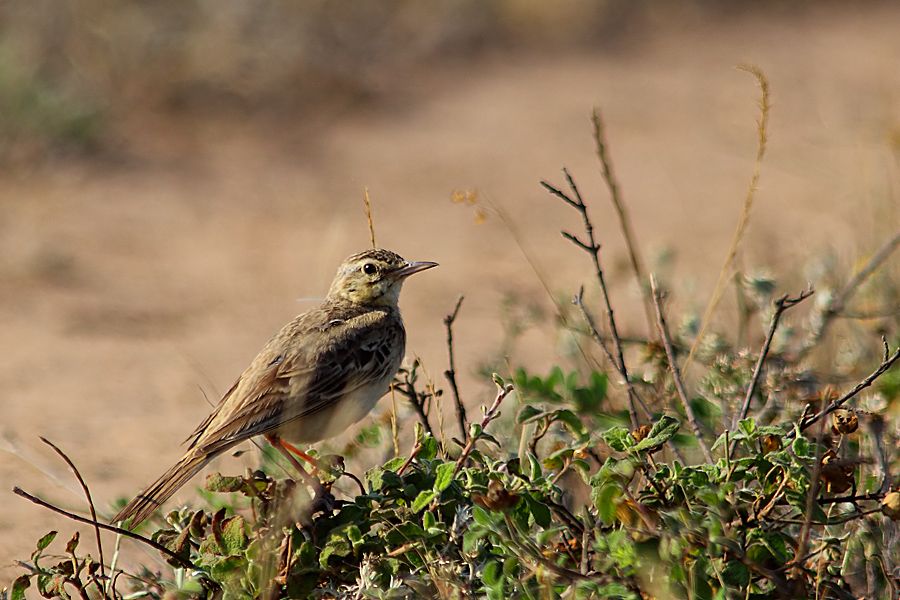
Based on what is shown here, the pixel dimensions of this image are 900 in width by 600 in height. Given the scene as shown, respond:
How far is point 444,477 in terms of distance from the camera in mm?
3590

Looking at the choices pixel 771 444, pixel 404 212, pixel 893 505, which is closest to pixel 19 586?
pixel 771 444

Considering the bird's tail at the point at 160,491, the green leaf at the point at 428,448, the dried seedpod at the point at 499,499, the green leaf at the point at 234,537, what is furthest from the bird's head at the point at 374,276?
the dried seedpod at the point at 499,499

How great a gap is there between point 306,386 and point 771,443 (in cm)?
181

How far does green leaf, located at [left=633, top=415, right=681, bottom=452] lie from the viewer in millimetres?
3590

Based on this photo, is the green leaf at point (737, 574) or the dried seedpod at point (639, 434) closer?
the green leaf at point (737, 574)

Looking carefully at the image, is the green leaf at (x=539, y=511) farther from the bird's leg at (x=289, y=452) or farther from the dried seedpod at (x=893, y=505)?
the bird's leg at (x=289, y=452)

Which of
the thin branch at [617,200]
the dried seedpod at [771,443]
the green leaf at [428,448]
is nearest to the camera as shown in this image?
the dried seedpod at [771,443]

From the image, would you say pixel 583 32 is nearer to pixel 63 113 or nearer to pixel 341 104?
pixel 341 104

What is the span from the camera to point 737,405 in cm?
480

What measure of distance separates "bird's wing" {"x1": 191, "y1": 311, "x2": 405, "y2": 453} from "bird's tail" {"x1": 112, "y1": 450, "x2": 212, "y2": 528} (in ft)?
0.26

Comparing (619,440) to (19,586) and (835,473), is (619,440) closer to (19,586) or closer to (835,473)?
(835,473)

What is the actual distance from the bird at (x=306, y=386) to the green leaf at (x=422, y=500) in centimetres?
84

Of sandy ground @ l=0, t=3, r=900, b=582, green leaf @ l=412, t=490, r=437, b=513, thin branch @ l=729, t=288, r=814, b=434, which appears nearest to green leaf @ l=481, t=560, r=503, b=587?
green leaf @ l=412, t=490, r=437, b=513

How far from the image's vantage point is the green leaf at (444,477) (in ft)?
11.7
